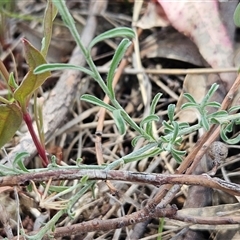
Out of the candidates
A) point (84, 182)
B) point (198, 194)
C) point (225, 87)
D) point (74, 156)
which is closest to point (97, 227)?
point (84, 182)

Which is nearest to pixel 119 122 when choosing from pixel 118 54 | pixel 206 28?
pixel 118 54

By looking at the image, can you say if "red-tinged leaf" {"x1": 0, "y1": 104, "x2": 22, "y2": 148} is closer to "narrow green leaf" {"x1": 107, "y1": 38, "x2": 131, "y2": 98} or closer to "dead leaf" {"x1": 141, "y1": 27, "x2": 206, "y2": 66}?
"narrow green leaf" {"x1": 107, "y1": 38, "x2": 131, "y2": 98}

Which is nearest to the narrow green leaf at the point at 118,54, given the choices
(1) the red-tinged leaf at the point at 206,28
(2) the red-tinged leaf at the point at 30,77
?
(2) the red-tinged leaf at the point at 30,77

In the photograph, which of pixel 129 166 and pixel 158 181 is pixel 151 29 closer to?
pixel 129 166

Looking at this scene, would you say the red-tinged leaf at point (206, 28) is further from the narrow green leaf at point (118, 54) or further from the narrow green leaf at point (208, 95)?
the narrow green leaf at point (118, 54)

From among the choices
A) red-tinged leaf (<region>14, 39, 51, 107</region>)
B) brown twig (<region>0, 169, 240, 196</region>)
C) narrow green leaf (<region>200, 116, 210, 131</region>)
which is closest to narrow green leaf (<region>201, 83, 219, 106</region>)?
narrow green leaf (<region>200, 116, 210, 131</region>)

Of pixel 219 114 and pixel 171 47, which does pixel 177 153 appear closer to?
pixel 219 114

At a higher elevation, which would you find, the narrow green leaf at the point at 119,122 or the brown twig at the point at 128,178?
the narrow green leaf at the point at 119,122
